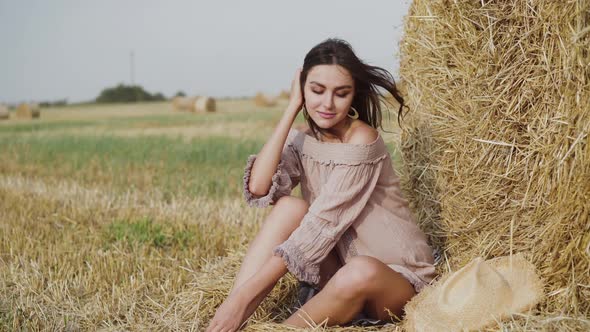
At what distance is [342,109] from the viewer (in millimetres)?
3385

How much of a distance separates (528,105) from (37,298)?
269 centimetres

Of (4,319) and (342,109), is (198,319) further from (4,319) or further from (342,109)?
(342,109)

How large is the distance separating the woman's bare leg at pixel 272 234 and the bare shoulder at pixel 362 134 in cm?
41

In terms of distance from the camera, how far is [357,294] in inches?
123

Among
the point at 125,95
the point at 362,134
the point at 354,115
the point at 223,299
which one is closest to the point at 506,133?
the point at 362,134

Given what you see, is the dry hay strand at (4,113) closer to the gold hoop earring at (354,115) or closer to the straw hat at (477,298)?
the gold hoop earring at (354,115)

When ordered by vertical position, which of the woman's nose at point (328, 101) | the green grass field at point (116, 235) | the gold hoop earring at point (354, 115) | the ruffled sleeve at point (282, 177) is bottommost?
the green grass field at point (116, 235)

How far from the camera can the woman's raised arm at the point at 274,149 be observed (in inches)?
138

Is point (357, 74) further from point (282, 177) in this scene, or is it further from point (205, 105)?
point (205, 105)

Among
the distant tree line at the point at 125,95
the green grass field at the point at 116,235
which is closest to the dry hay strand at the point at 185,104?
the green grass field at the point at 116,235

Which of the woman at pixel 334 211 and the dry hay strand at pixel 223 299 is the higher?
the woman at pixel 334 211

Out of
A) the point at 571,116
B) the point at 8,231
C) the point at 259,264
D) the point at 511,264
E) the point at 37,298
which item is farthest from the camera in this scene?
the point at 8,231

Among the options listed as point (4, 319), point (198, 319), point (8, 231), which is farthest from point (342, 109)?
point (8, 231)

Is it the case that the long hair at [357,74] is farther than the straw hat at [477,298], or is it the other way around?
the long hair at [357,74]
